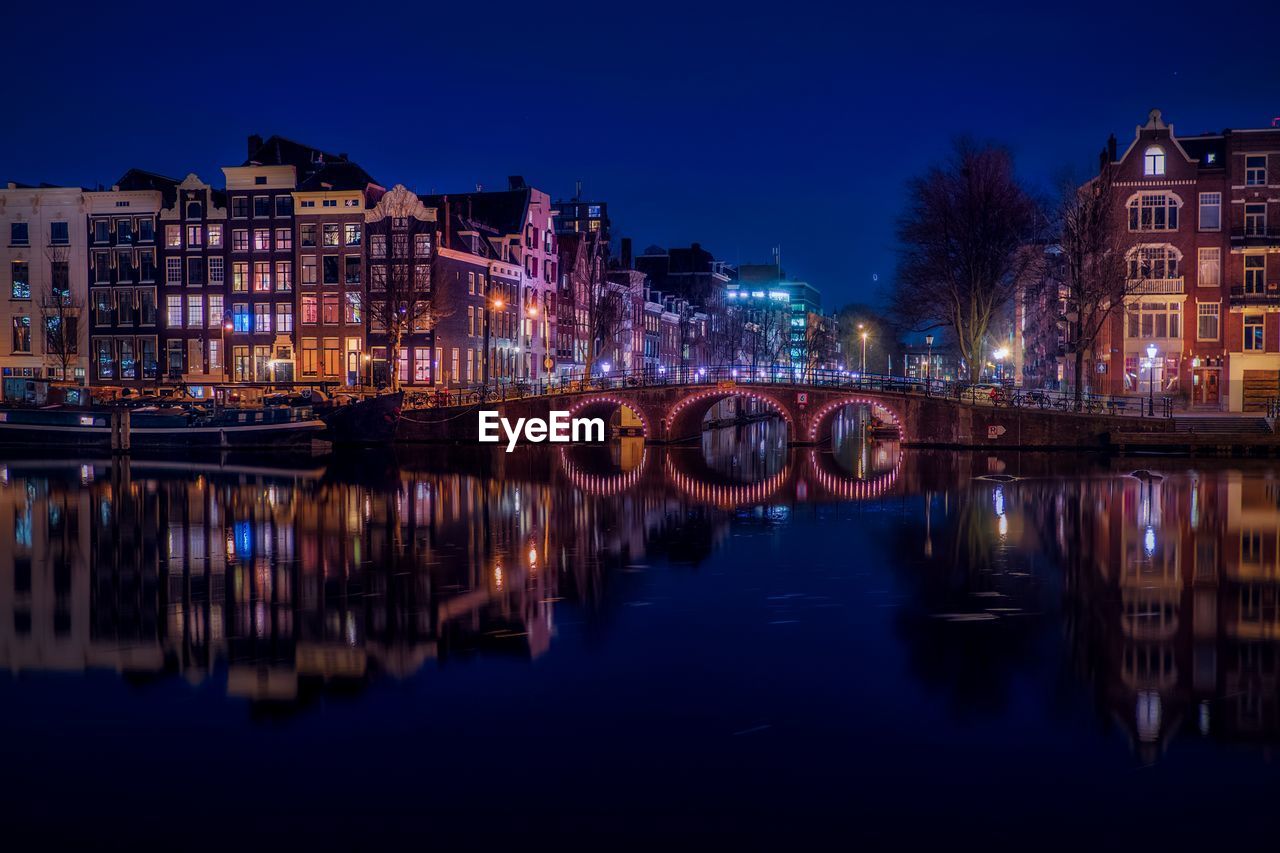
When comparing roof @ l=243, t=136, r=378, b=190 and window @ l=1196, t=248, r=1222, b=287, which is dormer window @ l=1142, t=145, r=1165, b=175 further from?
roof @ l=243, t=136, r=378, b=190

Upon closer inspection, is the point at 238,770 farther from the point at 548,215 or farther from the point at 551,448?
the point at 548,215

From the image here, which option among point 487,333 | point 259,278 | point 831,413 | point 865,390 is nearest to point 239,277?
point 259,278

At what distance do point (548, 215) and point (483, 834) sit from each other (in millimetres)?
74979

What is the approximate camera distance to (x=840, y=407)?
5919 centimetres

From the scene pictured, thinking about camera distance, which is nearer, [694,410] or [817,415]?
[817,415]

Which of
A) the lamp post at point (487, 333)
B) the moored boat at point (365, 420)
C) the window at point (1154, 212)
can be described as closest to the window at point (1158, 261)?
the window at point (1154, 212)

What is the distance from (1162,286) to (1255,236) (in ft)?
17.1

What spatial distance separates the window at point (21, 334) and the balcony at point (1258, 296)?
2930 inches

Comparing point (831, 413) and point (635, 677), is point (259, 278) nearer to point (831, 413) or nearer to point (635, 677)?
point (831, 413)

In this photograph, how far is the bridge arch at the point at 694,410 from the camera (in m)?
58.9

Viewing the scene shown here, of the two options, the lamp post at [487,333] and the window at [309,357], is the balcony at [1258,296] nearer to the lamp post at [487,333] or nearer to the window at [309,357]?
the lamp post at [487,333]

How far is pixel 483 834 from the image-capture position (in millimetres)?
9422

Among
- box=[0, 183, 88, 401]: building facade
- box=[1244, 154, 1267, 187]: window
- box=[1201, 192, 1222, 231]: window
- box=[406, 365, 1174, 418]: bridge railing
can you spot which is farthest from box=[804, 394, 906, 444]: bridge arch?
box=[0, 183, 88, 401]: building facade

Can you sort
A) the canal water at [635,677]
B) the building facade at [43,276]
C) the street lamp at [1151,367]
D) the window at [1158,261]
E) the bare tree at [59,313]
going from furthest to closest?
1. the building facade at [43,276]
2. the bare tree at [59,313]
3. the window at [1158,261]
4. the street lamp at [1151,367]
5. the canal water at [635,677]
